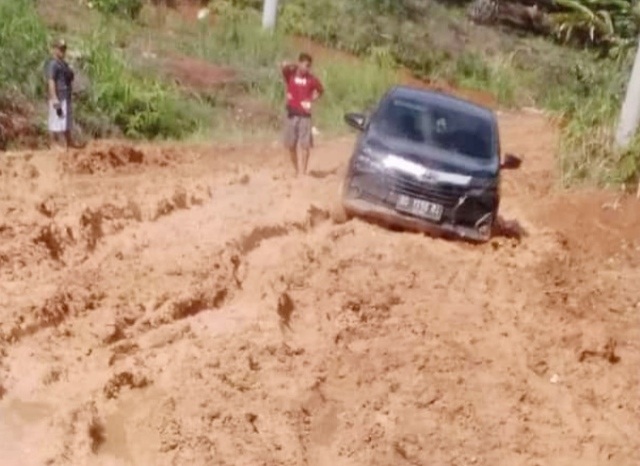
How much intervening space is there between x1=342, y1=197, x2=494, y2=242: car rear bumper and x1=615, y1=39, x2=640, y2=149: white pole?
3948 millimetres

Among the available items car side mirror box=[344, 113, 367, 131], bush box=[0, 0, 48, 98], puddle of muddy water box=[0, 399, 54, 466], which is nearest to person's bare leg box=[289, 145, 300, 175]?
car side mirror box=[344, 113, 367, 131]

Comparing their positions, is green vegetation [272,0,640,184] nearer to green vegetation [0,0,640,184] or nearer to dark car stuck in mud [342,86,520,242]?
green vegetation [0,0,640,184]

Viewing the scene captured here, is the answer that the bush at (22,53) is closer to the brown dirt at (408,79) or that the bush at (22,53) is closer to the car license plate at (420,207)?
the car license plate at (420,207)

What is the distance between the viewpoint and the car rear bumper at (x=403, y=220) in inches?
552

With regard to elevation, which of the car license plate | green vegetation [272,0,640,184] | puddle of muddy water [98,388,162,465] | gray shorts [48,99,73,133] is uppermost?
puddle of muddy water [98,388,162,465]

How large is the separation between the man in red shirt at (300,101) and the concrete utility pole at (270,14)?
10122 millimetres

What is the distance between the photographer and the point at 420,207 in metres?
14.0

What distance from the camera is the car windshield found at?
14641mm

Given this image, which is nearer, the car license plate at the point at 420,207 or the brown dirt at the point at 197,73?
the car license plate at the point at 420,207

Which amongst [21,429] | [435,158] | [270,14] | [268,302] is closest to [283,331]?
[268,302]

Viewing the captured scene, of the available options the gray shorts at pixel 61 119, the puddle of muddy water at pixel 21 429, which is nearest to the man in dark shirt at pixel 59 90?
the gray shorts at pixel 61 119

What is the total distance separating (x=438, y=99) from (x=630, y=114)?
3154mm

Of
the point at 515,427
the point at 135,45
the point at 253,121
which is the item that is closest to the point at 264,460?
the point at 515,427

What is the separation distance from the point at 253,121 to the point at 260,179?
4128 millimetres
